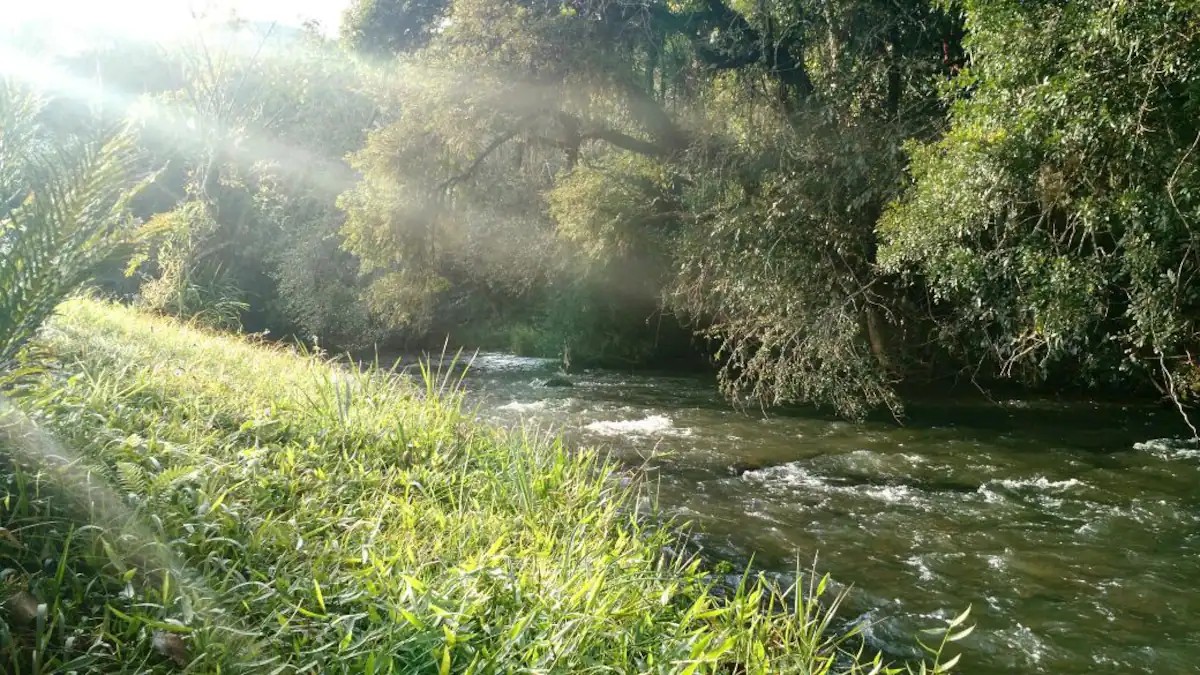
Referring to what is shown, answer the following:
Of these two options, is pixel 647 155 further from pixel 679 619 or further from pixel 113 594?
pixel 113 594

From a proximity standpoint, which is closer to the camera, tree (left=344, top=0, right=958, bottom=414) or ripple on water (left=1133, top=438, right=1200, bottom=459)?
ripple on water (left=1133, top=438, right=1200, bottom=459)

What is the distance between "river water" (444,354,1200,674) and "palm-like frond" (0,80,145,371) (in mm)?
4268

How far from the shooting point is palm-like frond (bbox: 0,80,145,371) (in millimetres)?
2676

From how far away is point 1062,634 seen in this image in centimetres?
465

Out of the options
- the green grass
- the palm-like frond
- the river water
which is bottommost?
the river water

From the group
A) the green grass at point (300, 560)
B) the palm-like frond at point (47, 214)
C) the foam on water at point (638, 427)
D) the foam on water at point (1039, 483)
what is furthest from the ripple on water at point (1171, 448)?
the palm-like frond at point (47, 214)

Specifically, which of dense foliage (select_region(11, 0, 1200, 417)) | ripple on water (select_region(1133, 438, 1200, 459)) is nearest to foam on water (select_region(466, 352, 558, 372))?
dense foliage (select_region(11, 0, 1200, 417))

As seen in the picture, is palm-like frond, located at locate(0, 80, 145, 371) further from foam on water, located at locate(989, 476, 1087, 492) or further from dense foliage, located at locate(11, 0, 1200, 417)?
foam on water, located at locate(989, 476, 1087, 492)

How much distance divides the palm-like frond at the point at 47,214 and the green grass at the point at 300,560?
527 millimetres

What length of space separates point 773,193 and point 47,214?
9.80 meters

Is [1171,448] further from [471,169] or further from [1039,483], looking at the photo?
[471,169]

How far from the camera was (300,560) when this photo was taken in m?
3.01

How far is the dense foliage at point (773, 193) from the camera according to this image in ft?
21.7

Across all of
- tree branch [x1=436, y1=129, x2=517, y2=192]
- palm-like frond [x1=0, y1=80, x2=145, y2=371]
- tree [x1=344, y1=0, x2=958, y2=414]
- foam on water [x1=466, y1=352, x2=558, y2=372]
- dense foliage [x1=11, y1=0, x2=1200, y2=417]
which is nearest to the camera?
palm-like frond [x1=0, y1=80, x2=145, y2=371]
